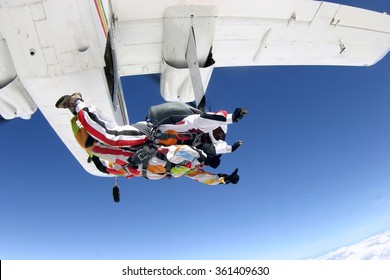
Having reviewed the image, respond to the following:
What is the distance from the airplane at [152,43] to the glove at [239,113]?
168 cm

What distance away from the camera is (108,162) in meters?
4.02

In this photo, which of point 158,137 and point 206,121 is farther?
point 158,137

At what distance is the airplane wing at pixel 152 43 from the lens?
505 centimetres

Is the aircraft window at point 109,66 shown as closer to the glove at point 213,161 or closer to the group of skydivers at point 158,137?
the group of skydivers at point 158,137

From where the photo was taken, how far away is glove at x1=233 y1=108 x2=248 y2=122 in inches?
124

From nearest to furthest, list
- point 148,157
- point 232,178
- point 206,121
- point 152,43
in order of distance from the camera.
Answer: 1. point 206,121
2. point 148,157
3. point 232,178
4. point 152,43

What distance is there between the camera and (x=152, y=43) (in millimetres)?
7297

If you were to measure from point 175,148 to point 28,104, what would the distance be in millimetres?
4973

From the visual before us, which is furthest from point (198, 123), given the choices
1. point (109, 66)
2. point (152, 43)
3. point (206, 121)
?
point (152, 43)

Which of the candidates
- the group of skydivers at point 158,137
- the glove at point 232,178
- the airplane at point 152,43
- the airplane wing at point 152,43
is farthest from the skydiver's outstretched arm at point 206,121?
the airplane wing at point 152,43

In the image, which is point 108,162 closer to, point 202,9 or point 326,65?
point 202,9

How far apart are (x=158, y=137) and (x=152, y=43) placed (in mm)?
4423

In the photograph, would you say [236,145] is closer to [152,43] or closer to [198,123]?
[198,123]

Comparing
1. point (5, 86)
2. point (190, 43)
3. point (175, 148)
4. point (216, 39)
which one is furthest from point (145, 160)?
point (216, 39)
